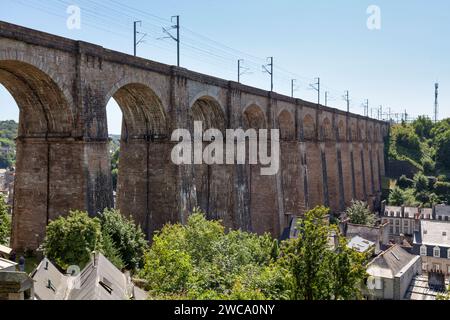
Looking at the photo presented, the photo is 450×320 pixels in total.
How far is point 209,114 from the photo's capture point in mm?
33625

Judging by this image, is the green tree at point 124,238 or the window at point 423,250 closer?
the green tree at point 124,238

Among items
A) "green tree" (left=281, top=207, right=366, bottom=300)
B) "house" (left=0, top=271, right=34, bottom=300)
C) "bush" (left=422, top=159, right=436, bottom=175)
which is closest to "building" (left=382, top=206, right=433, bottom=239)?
"bush" (left=422, top=159, right=436, bottom=175)

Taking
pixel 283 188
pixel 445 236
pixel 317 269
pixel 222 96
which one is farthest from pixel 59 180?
pixel 445 236

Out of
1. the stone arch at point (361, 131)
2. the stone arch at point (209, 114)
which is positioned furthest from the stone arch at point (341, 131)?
the stone arch at point (209, 114)

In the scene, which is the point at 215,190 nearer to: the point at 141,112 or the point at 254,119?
the point at 254,119

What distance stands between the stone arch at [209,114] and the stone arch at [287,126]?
1313 centimetres

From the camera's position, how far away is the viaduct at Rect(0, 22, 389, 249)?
19.5 metres

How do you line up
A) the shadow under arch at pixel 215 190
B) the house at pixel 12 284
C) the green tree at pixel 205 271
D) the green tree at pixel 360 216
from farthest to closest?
the green tree at pixel 360 216
the shadow under arch at pixel 215 190
the green tree at pixel 205 271
the house at pixel 12 284

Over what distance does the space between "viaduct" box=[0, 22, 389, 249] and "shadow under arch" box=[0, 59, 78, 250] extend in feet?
0.16

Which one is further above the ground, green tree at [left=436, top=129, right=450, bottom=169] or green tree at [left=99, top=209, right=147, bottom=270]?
green tree at [left=436, top=129, right=450, bottom=169]

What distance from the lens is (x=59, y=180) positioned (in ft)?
67.2

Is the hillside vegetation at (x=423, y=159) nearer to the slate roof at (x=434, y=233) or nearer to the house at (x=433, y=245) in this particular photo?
the slate roof at (x=434, y=233)

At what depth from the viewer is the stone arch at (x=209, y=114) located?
32.8m

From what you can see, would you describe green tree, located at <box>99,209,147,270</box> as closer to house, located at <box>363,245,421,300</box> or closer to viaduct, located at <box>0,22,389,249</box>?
viaduct, located at <box>0,22,389,249</box>
